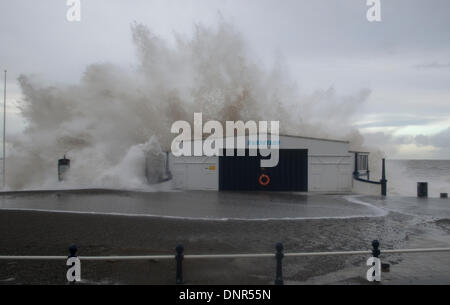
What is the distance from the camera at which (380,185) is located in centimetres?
2053

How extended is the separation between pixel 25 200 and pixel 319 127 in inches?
1362

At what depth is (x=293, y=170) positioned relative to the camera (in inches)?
848

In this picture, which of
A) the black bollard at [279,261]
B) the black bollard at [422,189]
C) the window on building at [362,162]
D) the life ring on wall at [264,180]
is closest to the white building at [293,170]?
the life ring on wall at [264,180]

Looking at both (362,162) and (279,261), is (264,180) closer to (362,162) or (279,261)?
(362,162)

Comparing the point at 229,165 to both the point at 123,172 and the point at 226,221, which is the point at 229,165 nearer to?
the point at 123,172

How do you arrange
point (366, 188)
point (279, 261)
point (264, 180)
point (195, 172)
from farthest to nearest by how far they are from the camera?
point (195, 172) → point (264, 180) → point (366, 188) → point (279, 261)

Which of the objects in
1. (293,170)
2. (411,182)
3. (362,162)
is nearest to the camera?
(293,170)

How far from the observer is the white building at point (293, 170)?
21188 millimetres

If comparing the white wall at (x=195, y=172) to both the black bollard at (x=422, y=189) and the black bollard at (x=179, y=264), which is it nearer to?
the black bollard at (x=422, y=189)

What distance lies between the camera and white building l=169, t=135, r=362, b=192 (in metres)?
21.2

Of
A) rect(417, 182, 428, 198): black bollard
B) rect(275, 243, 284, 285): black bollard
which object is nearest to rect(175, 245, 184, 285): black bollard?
rect(275, 243, 284, 285): black bollard

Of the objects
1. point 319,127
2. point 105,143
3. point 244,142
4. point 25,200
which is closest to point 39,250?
point 25,200

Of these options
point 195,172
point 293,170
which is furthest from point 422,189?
point 195,172

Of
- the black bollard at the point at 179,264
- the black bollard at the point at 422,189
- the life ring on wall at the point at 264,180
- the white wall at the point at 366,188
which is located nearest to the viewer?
the black bollard at the point at 179,264
